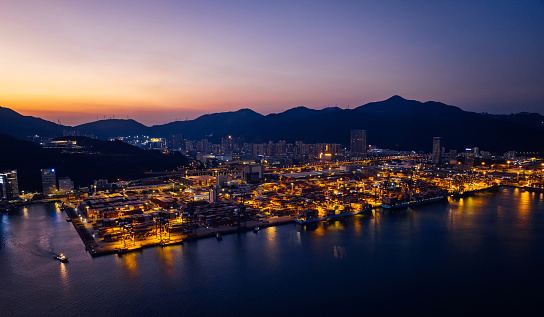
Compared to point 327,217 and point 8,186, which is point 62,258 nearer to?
point 327,217

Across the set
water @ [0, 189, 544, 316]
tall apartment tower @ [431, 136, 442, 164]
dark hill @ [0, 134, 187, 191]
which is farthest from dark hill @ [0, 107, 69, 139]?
tall apartment tower @ [431, 136, 442, 164]

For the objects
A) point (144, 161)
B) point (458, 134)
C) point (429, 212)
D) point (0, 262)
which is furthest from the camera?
point (458, 134)

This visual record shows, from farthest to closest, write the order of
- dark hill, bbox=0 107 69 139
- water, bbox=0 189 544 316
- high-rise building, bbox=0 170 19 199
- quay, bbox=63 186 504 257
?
1. dark hill, bbox=0 107 69 139
2. high-rise building, bbox=0 170 19 199
3. quay, bbox=63 186 504 257
4. water, bbox=0 189 544 316

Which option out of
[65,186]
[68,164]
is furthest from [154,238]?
[68,164]

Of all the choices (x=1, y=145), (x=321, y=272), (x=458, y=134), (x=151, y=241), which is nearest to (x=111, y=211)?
(x=151, y=241)

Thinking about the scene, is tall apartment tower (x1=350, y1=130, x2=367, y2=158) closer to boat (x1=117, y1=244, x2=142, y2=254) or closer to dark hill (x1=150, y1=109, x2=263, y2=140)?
boat (x1=117, y1=244, x2=142, y2=254)

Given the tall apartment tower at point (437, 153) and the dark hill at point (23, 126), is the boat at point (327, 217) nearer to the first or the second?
the tall apartment tower at point (437, 153)

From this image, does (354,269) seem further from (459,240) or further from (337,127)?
(337,127)
